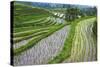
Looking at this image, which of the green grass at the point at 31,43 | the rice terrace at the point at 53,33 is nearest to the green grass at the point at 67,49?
the rice terrace at the point at 53,33

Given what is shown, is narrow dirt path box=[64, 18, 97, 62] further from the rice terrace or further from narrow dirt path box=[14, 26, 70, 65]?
narrow dirt path box=[14, 26, 70, 65]

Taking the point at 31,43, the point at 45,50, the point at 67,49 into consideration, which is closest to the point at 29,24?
the point at 31,43

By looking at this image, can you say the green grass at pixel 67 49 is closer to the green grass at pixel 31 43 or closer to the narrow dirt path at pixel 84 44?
the narrow dirt path at pixel 84 44

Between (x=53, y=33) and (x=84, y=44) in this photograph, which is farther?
(x=84, y=44)

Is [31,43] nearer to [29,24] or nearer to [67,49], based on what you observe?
[29,24]
